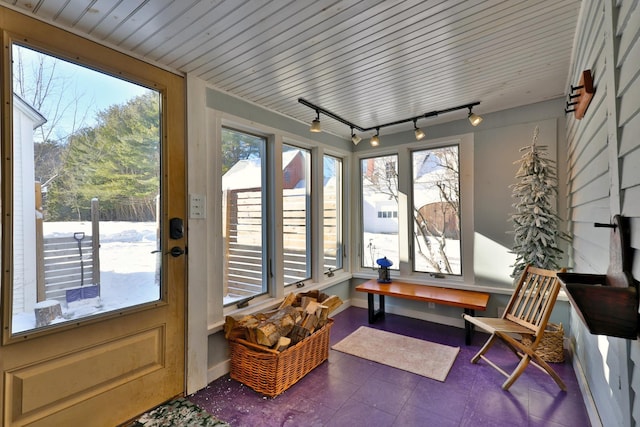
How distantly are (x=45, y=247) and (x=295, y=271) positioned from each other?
2360 millimetres

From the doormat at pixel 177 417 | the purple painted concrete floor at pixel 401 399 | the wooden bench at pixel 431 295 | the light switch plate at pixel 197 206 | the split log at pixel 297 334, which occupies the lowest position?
the purple painted concrete floor at pixel 401 399

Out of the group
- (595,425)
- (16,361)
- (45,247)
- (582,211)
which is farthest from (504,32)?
(16,361)

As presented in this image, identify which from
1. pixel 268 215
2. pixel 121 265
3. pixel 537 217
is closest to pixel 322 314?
pixel 268 215

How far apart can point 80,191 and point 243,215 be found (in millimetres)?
1355

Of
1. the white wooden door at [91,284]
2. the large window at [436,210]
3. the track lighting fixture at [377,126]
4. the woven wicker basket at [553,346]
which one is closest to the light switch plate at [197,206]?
the white wooden door at [91,284]

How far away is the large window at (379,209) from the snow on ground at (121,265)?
9.67 feet

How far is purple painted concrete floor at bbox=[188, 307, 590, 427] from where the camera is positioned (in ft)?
6.39

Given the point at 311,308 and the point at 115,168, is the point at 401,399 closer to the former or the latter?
the point at 311,308

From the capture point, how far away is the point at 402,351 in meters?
2.90

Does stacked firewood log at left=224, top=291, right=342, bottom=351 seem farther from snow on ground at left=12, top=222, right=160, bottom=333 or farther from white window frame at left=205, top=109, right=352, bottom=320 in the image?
snow on ground at left=12, top=222, right=160, bottom=333

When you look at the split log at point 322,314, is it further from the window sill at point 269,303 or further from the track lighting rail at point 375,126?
the track lighting rail at point 375,126

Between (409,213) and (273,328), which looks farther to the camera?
(409,213)

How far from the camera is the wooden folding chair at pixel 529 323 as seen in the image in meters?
2.21

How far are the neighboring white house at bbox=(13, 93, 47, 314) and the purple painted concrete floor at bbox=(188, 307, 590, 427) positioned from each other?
4.39ft
